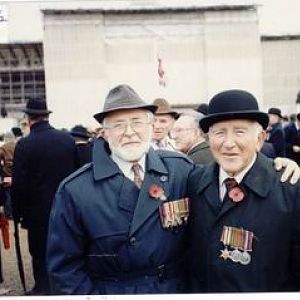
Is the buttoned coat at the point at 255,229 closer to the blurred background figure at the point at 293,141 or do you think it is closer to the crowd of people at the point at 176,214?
the crowd of people at the point at 176,214

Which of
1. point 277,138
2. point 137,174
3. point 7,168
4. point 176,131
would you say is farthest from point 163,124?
point 137,174

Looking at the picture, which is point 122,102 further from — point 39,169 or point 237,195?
point 39,169

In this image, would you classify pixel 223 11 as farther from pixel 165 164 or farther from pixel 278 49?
pixel 165 164

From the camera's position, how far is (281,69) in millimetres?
1966

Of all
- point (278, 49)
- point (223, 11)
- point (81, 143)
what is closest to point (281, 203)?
point (223, 11)

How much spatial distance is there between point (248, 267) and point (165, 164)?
0.30m

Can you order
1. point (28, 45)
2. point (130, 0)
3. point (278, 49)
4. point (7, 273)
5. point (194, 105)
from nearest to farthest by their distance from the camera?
point (130, 0), point (28, 45), point (278, 49), point (7, 273), point (194, 105)

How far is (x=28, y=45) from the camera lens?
164cm

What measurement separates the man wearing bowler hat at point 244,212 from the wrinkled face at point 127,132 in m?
0.14

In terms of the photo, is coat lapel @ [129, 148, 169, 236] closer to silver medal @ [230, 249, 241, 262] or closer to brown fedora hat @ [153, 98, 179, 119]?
silver medal @ [230, 249, 241, 262]

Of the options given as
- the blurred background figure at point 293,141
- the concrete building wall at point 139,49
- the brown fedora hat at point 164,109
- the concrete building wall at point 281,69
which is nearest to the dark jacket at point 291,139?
the blurred background figure at point 293,141

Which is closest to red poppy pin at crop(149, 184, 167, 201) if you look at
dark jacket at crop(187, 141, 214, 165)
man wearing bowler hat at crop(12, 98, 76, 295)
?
dark jacket at crop(187, 141, 214, 165)

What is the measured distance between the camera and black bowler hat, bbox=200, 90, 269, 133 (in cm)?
110

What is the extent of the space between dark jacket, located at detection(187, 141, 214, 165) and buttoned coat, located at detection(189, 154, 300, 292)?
2.27 feet
